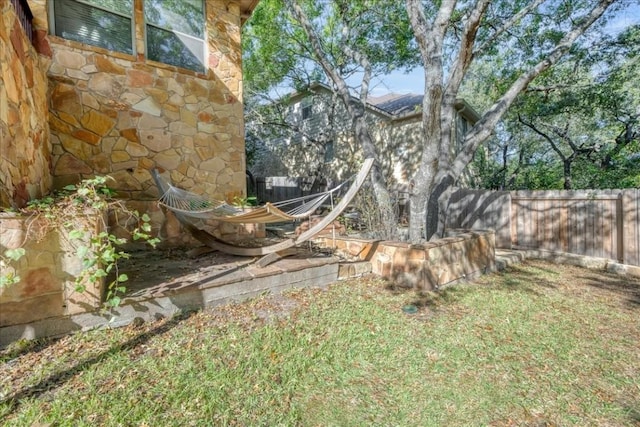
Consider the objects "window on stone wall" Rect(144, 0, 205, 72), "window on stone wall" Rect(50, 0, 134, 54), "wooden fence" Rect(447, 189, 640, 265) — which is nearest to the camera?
"window on stone wall" Rect(50, 0, 134, 54)

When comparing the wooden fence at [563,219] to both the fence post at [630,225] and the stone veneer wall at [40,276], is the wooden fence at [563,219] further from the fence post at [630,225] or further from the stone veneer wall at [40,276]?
the stone veneer wall at [40,276]

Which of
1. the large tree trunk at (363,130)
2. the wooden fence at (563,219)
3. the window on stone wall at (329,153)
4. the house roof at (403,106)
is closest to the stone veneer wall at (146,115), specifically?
the large tree trunk at (363,130)

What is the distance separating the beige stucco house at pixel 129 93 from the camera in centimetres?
310

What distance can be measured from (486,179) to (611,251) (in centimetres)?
835

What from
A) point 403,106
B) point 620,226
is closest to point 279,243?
point 620,226

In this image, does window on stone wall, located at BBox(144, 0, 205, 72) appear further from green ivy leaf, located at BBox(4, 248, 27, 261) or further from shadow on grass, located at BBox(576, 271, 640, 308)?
shadow on grass, located at BBox(576, 271, 640, 308)

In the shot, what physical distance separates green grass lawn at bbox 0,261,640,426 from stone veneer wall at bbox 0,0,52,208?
3.96 ft

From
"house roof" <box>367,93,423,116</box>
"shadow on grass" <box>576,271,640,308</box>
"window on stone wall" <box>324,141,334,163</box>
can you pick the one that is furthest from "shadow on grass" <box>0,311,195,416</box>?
"window on stone wall" <box>324,141,334,163</box>

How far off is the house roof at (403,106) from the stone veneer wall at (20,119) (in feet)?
29.6

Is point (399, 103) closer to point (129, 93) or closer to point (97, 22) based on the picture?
point (129, 93)

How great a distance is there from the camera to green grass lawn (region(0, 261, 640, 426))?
1.68 m

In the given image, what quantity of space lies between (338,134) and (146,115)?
8612 mm

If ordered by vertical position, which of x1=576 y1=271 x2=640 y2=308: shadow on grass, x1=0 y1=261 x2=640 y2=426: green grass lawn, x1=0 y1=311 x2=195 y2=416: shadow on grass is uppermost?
x1=0 y1=311 x2=195 y2=416: shadow on grass

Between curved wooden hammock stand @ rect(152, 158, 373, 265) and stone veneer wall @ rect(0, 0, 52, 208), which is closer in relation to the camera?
stone veneer wall @ rect(0, 0, 52, 208)
